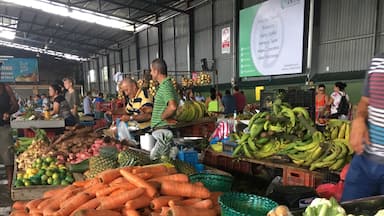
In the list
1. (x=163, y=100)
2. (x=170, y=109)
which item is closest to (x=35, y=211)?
(x=170, y=109)

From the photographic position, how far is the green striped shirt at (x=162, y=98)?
3.72 metres

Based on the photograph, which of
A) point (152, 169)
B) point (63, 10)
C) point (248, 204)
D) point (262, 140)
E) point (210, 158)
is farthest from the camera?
point (63, 10)

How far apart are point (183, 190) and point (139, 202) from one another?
0.89 ft

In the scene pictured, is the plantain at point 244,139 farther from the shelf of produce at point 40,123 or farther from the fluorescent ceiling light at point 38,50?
the fluorescent ceiling light at point 38,50

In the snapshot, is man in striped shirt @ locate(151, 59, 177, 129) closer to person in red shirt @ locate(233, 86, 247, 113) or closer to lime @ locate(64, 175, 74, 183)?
lime @ locate(64, 175, 74, 183)

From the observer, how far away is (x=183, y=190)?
6.20ft

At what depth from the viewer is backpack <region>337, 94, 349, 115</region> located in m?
7.30

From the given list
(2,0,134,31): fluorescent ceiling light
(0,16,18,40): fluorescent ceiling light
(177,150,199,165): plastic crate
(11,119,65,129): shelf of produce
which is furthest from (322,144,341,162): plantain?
(0,16,18,40): fluorescent ceiling light

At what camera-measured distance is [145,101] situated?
14.9 feet

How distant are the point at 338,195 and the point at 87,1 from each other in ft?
46.9

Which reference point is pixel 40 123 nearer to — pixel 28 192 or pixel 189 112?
pixel 189 112

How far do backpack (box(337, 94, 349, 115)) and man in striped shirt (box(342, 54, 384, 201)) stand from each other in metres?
5.83

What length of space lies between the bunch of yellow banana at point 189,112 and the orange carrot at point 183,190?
12.4 feet

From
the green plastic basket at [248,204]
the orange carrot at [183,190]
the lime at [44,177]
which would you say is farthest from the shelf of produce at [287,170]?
the lime at [44,177]
